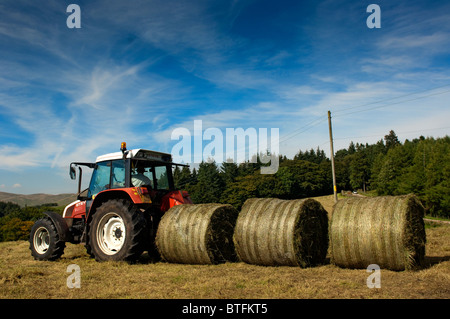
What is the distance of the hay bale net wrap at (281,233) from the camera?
656cm

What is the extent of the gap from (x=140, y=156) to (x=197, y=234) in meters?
2.64

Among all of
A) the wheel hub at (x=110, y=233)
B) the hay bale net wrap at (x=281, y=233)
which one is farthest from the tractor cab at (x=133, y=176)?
the hay bale net wrap at (x=281, y=233)

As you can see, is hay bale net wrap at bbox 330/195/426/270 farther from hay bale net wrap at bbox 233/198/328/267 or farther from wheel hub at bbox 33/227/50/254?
wheel hub at bbox 33/227/50/254

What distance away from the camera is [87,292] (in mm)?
5086

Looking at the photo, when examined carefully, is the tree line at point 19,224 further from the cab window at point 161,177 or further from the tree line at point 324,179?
the cab window at point 161,177

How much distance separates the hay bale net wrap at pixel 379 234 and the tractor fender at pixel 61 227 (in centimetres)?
661

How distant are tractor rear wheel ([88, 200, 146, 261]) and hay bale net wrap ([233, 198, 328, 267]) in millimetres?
2185

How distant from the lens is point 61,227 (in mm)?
8938

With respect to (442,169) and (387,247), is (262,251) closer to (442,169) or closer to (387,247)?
(387,247)
